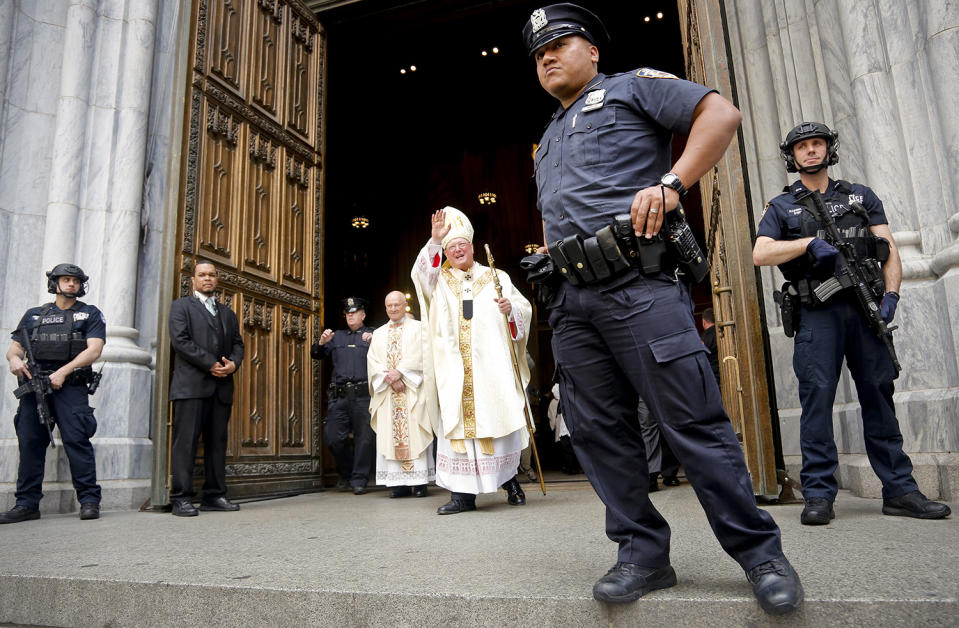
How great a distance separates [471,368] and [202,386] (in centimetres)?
209

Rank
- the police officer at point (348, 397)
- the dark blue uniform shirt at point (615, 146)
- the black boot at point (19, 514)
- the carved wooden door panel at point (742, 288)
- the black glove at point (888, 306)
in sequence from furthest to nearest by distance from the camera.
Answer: the police officer at point (348, 397) < the black boot at point (19, 514) < the carved wooden door panel at point (742, 288) < the black glove at point (888, 306) < the dark blue uniform shirt at point (615, 146)

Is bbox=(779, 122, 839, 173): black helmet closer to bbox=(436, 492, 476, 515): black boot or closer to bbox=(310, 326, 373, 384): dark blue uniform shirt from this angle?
bbox=(436, 492, 476, 515): black boot

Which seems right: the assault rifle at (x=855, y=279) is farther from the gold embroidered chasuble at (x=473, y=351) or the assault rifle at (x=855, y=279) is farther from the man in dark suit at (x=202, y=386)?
the man in dark suit at (x=202, y=386)

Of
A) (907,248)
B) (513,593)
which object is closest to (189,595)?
(513,593)

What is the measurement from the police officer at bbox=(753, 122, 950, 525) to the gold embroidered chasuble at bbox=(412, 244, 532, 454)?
2.12 meters

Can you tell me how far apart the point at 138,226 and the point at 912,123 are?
5943 millimetres

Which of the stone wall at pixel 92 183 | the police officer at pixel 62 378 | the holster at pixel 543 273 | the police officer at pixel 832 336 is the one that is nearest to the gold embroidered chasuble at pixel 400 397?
the stone wall at pixel 92 183

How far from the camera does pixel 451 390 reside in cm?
513

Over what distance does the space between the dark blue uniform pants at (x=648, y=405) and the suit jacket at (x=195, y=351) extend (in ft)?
12.5

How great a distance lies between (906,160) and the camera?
14.1 feet

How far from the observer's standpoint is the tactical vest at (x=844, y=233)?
3482mm

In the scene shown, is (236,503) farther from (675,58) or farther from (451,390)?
(675,58)

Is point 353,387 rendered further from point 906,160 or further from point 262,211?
point 906,160

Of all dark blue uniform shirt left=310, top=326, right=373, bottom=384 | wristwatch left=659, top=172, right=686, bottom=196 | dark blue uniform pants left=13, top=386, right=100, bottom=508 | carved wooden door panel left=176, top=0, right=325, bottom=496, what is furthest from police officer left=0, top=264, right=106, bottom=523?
wristwatch left=659, top=172, right=686, bottom=196
